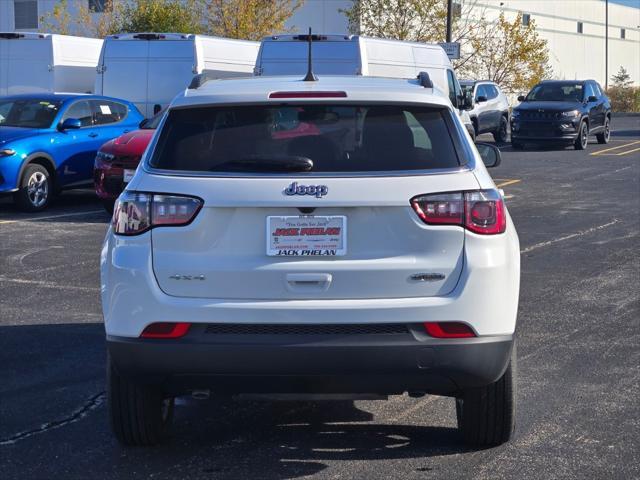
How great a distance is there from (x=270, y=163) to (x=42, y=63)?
2018 centimetres

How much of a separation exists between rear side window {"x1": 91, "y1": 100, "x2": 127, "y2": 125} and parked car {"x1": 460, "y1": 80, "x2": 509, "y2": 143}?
14943 mm

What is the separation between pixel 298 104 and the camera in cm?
512

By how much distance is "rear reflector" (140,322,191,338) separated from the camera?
484cm

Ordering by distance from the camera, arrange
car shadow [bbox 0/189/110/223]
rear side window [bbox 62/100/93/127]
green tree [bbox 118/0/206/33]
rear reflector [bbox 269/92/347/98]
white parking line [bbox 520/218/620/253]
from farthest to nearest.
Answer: green tree [bbox 118/0/206/33] → rear side window [bbox 62/100/93/127] → car shadow [bbox 0/189/110/223] → white parking line [bbox 520/218/620/253] → rear reflector [bbox 269/92/347/98]

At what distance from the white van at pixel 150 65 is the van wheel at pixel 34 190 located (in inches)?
218

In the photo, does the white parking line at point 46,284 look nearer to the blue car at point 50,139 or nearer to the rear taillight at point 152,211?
the rear taillight at point 152,211

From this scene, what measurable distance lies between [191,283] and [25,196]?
1176 centimetres

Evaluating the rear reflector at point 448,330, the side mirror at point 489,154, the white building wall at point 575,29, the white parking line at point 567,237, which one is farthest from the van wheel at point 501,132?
the rear reflector at point 448,330

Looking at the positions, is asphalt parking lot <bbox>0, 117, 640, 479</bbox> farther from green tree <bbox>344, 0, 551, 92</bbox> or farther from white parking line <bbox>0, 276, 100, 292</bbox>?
green tree <bbox>344, 0, 551, 92</bbox>

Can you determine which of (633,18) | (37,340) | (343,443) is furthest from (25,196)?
(633,18)

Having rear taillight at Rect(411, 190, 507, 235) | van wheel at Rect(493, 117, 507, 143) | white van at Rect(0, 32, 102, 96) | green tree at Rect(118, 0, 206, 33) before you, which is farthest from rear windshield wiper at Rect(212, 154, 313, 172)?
green tree at Rect(118, 0, 206, 33)

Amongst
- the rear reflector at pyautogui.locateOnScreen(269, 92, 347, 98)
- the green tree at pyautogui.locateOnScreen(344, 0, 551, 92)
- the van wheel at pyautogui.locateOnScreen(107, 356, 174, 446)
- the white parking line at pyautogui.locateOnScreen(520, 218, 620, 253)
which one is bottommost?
the white parking line at pyautogui.locateOnScreen(520, 218, 620, 253)

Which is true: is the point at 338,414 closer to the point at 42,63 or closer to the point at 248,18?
the point at 42,63

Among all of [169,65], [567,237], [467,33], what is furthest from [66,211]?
[467,33]
